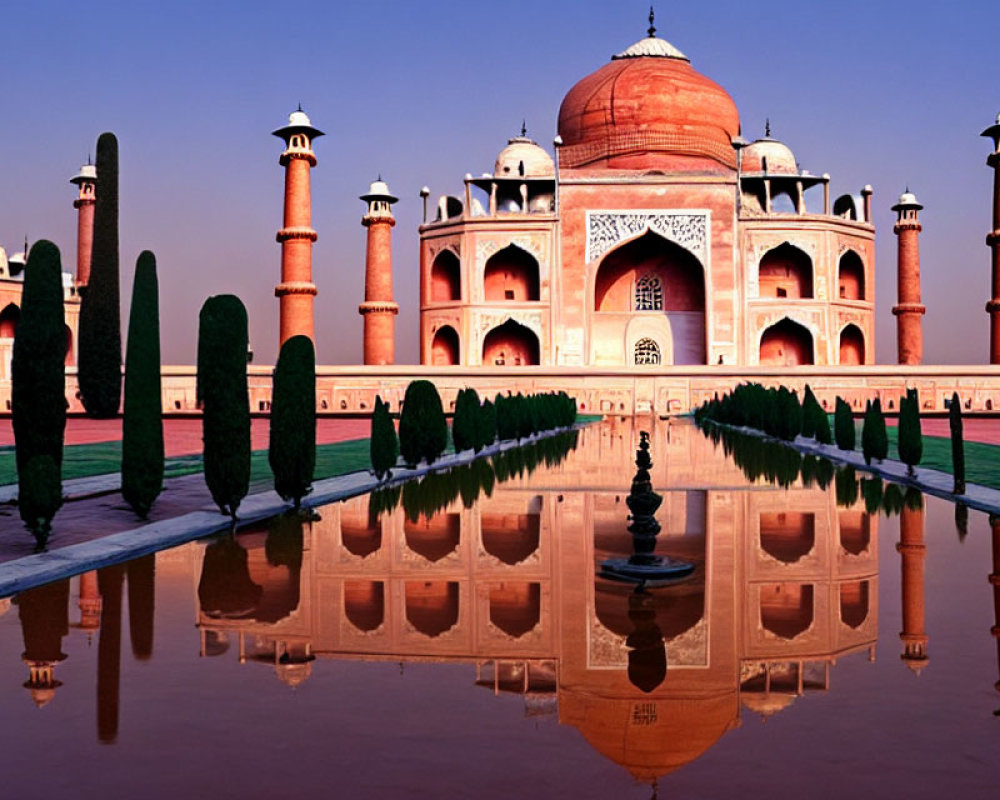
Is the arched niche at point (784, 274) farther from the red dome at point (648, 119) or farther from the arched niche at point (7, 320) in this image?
the arched niche at point (7, 320)

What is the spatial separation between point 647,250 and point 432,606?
1131 inches

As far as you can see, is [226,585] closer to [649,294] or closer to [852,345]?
[649,294]

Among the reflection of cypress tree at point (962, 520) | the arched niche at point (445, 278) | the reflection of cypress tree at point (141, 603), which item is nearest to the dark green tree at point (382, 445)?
the reflection of cypress tree at point (141, 603)

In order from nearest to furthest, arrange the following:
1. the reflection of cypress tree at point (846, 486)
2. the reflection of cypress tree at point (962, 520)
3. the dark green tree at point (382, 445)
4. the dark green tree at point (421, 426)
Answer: the reflection of cypress tree at point (962, 520), the reflection of cypress tree at point (846, 486), the dark green tree at point (382, 445), the dark green tree at point (421, 426)

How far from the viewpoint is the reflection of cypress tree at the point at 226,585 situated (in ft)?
15.1

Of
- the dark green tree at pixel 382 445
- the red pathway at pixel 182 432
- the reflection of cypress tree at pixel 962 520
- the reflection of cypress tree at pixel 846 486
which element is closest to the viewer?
the reflection of cypress tree at pixel 962 520

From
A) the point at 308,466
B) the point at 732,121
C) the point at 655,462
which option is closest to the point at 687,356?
the point at 732,121

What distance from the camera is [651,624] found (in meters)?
4.21

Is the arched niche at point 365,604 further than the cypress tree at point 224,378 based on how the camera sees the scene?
No

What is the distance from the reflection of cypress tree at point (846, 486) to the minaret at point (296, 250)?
60.2 ft

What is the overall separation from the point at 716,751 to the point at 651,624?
4.71ft

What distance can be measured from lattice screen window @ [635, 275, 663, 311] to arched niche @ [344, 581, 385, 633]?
27879 millimetres

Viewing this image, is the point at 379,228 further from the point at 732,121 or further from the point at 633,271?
the point at 732,121

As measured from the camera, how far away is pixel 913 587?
5.02 m
